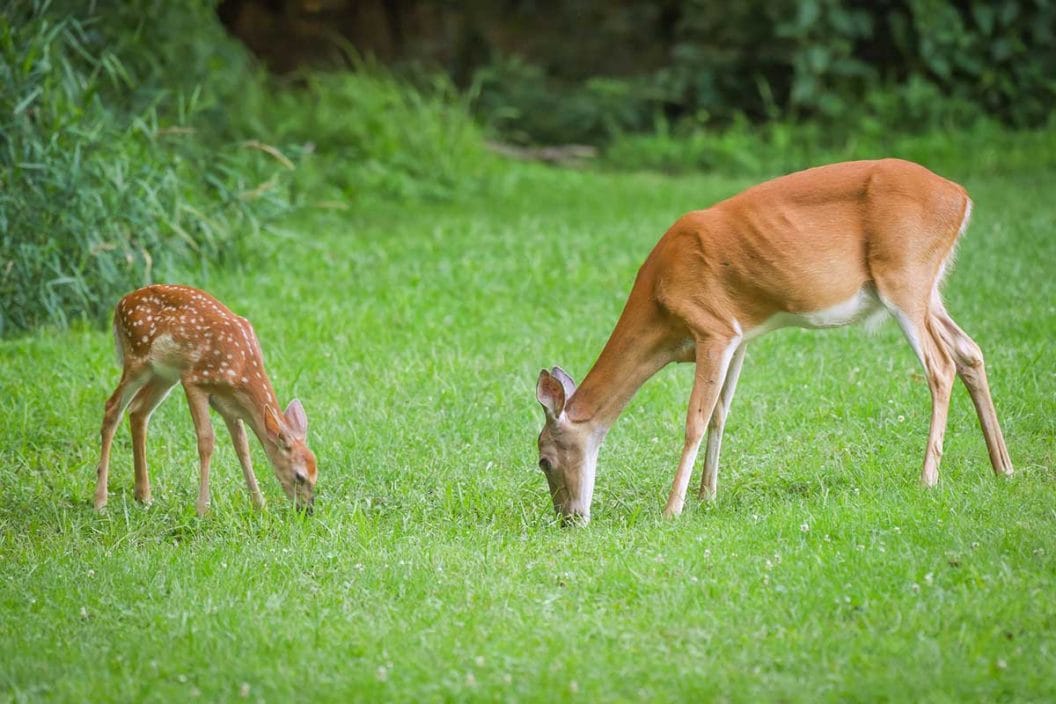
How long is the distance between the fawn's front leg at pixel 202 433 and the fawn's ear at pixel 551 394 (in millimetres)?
1483

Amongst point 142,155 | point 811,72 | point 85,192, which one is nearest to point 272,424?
point 85,192

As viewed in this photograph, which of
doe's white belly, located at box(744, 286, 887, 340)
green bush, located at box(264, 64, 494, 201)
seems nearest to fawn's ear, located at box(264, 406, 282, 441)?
doe's white belly, located at box(744, 286, 887, 340)

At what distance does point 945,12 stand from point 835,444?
37.3 feet

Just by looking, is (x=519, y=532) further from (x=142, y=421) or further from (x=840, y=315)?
(x=142, y=421)

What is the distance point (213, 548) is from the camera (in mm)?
5977

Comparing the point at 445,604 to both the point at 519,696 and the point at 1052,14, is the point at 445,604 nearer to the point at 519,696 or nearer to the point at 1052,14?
the point at 519,696

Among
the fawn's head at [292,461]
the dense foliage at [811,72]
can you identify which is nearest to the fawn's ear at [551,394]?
the fawn's head at [292,461]

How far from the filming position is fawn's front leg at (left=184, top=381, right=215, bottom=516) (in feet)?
21.2

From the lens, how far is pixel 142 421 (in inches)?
269

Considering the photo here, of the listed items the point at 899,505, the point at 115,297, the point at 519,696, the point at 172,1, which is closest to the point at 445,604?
the point at 519,696

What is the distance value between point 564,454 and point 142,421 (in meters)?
2.01

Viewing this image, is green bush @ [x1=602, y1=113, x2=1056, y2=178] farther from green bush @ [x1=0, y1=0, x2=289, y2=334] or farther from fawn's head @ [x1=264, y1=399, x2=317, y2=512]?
fawn's head @ [x1=264, y1=399, x2=317, y2=512]

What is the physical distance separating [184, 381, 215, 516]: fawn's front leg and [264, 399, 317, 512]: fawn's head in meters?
0.28

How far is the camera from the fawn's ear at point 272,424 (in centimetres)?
643
